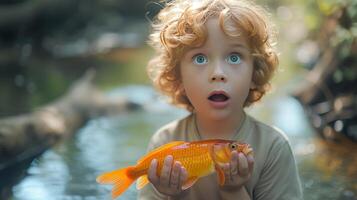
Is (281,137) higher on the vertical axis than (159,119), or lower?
lower

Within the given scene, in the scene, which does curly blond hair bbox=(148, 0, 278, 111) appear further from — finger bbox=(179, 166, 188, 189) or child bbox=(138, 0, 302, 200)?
finger bbox=(179, 166, 188, 189)

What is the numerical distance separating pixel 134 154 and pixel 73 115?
1095 mm

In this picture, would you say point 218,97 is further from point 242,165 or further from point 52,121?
point 52,121

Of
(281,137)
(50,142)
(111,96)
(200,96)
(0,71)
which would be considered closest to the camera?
(200,96)

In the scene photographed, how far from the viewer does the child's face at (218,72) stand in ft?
7.38

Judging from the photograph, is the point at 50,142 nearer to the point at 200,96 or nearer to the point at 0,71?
the point at 200,96

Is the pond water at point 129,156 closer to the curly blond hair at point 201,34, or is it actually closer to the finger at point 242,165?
the curly blond hair at point 201,34

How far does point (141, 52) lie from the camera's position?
31.8 feet

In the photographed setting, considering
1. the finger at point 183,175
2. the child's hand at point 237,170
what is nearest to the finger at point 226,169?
the child's hand at point 237,170

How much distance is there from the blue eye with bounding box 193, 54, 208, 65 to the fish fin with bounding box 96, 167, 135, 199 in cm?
43

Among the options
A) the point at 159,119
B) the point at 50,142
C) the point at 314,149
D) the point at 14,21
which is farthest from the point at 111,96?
the point at 14,21

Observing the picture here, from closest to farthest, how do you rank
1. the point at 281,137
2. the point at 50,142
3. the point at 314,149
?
the point at 281,137 < the point at 314,149 < the point at 50,142

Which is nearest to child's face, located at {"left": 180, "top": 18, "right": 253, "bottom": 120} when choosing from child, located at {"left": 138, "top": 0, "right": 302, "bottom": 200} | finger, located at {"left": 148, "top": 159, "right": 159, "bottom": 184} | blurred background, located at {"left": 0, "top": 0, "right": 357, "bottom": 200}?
child, located at {"left": 138, "top": 0, "right": 302, "bottom": 200}

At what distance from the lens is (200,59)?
2305 mm
